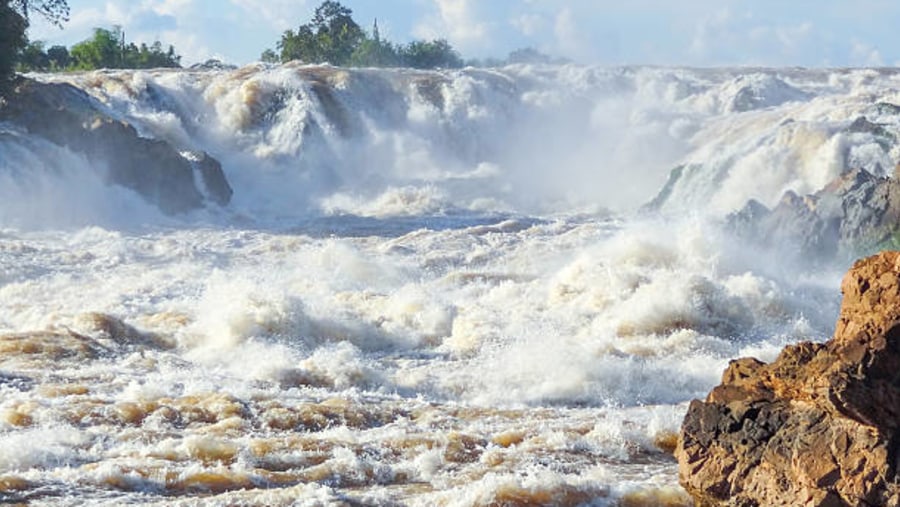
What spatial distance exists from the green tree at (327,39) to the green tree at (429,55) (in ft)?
18.6

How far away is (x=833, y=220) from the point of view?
22641mm

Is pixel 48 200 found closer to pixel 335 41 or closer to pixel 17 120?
pixel 17 120

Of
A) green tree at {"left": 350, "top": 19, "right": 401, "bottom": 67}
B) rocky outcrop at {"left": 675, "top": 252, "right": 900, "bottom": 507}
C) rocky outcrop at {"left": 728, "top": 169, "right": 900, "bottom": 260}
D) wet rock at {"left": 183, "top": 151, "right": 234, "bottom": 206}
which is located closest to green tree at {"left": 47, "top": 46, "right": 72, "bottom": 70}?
green tree at {"left": 350, "top": 19, "right": 401, "bottom": 67}

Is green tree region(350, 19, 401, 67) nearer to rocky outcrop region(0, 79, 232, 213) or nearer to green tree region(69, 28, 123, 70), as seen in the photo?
green tree region(69, 28, 123, 70)

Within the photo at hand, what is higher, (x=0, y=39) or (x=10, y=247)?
(x=0, y=39)

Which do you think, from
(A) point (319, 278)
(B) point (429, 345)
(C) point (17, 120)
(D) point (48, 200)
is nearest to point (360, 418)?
(B) point (429, 345)

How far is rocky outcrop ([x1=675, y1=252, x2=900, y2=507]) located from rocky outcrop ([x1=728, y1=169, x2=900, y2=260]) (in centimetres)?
1405

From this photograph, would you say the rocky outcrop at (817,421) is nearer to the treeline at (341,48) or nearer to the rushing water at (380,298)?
the rushing water at (380,298)

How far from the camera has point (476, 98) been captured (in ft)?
147

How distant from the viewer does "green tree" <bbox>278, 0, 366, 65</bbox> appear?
248 feet

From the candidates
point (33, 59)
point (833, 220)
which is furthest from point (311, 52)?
point (833, 220)

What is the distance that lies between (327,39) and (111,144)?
4682 centimetres

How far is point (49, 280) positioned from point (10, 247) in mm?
3166

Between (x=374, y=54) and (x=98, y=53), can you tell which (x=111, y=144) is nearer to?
(x=98, y=53)
